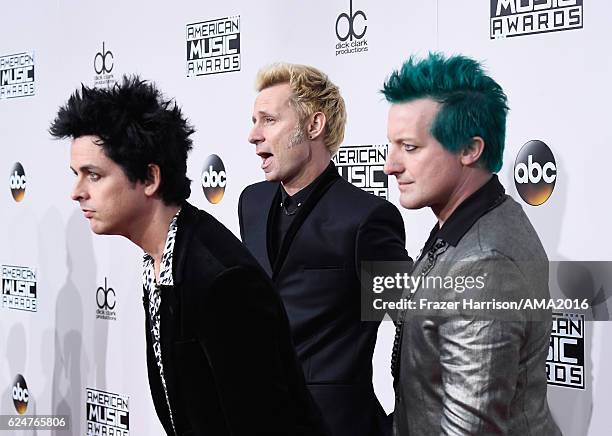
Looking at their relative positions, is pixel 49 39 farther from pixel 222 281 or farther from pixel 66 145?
pixel 222 281

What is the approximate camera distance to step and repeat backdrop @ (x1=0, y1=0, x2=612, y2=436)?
211 cm

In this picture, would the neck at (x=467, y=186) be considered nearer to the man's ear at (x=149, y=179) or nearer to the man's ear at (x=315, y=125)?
the man's ear at (x=149, y=179)

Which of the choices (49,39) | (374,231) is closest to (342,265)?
(374,231)

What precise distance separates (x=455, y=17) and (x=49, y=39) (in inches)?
78.8

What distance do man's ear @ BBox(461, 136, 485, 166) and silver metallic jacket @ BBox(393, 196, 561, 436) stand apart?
0.27ft

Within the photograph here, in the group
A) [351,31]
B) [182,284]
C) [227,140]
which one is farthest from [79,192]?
[227,140]

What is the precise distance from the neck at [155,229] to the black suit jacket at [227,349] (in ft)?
0.23

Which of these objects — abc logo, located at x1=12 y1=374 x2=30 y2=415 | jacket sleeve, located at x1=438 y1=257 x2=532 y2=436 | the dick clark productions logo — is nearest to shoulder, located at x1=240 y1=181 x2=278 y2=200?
the dick clark productions logo

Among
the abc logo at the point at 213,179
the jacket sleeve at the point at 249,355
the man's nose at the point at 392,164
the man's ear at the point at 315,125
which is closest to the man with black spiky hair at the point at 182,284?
the jacket sleeve at the point at 249,355

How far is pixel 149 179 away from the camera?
158 centimetres

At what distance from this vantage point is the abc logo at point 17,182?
3.87m

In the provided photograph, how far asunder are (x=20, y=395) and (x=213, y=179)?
1569 mm

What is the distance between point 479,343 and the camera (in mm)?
1322

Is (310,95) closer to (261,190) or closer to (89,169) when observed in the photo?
(261,190)
